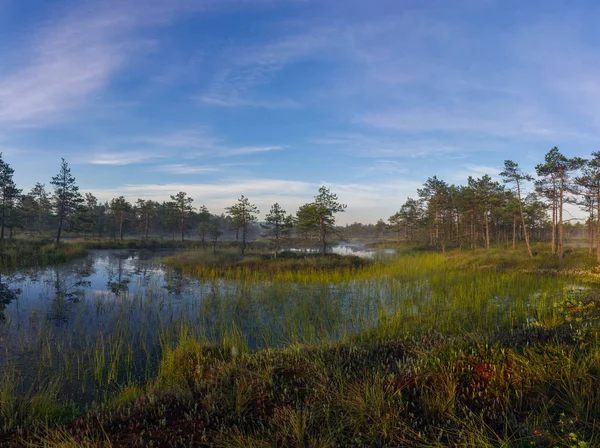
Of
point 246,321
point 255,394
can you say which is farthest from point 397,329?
point 255,394

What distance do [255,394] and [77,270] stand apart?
28006mm

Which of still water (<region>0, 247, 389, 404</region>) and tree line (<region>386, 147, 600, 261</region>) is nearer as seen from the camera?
still water (<region>0, 247, 389, 404</region>)

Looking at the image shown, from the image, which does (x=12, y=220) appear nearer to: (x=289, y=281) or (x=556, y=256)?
(x=289, y=281)

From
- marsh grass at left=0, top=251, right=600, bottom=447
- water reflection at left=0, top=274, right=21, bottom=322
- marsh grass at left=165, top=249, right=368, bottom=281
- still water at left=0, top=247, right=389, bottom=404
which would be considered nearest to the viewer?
marsh grass at left=0, top=251, right=600, bottom=447

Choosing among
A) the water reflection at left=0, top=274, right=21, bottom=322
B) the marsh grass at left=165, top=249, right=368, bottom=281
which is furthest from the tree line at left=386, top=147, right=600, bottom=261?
the water reflection at left=0, top=274, right=21, bottom=322

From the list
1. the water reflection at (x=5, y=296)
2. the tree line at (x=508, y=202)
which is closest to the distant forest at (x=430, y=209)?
the tree line at (x=508, y=202)

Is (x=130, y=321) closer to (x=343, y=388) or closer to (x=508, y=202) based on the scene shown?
(x=343, y=388)

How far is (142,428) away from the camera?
4.14m

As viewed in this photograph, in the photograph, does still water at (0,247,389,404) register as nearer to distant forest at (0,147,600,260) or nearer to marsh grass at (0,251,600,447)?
marsh grass at (0,251,600,447)

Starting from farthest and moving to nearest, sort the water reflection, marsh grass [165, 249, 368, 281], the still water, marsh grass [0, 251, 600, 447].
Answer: marsh grass [165, 249, 368, 281] → the water reflection → the still water → marsh grass [0, 251, 600, 447]

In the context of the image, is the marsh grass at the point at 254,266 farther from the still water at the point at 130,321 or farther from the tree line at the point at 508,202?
the tree line at the point at 508,202

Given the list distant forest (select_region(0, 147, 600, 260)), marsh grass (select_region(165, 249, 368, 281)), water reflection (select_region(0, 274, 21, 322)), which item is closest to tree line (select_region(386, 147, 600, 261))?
distant forest (select_region(0, 147, 600, 260))

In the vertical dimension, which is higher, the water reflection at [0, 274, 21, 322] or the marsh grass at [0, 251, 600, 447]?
the marsh grass at [0, 251, 600, 447]

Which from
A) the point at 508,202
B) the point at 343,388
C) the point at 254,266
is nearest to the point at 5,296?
the point at 254,266
